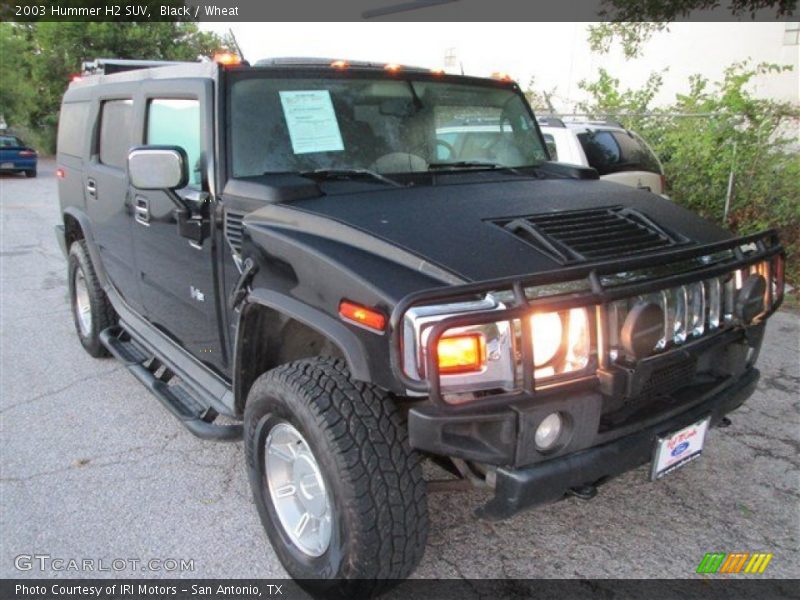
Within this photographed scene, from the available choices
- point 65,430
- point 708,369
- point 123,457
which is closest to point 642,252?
point 708,369

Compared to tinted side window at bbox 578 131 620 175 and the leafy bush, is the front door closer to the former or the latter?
tinted side window at bbox 578 131 620 175

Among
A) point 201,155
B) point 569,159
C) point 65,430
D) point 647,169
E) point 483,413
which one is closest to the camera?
point 483,413

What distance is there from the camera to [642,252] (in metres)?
2.47

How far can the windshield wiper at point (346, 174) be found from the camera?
299cm

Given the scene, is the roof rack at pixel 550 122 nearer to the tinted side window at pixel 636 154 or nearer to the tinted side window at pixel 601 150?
the tinted side window at pixel 601 150

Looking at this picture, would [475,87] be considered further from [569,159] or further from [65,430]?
[569,159]

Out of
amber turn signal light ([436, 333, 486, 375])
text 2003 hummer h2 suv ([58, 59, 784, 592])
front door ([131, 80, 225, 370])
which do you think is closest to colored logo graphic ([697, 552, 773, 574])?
text 2003 hummer h2 suv ([58, 59, 784, 592])

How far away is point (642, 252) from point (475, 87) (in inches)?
68.4

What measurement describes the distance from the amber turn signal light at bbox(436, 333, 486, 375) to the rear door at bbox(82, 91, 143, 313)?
8.61 ft

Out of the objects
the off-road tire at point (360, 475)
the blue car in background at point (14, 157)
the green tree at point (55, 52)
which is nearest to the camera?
the off-road tire at point (360, 475)

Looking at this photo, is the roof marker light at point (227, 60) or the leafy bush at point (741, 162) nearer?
the roof marker light at point (227, 60)

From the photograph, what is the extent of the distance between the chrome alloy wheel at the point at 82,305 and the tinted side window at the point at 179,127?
190 centimetres

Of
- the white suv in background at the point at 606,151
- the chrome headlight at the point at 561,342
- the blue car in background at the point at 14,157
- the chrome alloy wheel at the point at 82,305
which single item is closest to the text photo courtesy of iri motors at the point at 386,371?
the chrome headlight at the point at 561,342
